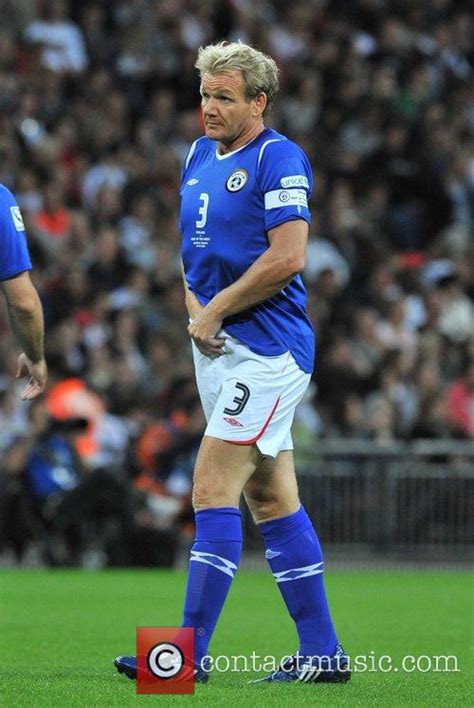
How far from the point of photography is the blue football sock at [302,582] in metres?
7.03

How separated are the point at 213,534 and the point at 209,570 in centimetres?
14

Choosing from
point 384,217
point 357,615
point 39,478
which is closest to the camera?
point 357,615

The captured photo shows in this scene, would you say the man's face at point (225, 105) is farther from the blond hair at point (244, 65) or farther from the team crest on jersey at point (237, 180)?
the team crest on jersey at point (237, 180)

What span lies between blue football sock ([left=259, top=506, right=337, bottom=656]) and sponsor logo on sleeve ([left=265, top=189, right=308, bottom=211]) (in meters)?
1.30

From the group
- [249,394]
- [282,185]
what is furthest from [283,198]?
[249,394]

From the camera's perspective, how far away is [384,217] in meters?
20.9

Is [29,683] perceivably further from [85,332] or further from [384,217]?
[384,217]

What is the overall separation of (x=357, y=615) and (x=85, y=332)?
6.89 m

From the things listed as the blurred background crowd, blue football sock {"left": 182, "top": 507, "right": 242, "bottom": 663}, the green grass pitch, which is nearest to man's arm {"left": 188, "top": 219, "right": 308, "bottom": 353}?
blue football sock {"left": 182, "top": 507, "right": 242, "bottom": 663}

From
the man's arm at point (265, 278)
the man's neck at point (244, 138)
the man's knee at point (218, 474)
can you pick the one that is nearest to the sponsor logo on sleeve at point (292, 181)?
the man's arm at point (265, 278)

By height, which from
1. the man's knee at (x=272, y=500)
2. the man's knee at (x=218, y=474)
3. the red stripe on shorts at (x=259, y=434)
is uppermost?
the red stripe on shorts at (x=259, y=434)

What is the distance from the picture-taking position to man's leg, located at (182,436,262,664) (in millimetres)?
6672

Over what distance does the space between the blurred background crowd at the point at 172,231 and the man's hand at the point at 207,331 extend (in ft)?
26.3

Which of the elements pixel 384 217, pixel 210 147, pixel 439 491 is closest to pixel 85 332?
pixel 439 491
